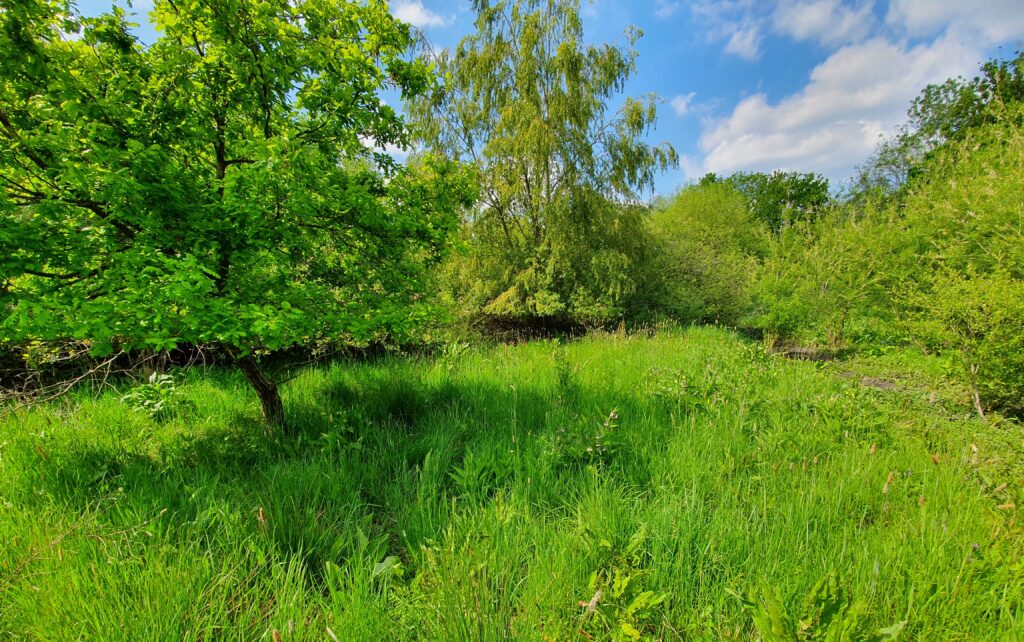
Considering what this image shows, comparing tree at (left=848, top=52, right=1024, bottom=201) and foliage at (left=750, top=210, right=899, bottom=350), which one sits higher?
tree at (left=848, top=52, right=1024, bottom=201)

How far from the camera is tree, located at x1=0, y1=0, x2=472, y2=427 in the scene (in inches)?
76.7

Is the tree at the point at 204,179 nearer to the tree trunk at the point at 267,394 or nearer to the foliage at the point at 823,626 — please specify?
the tree trunk at the point at 267,394

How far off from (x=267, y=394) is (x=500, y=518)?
2514 mm

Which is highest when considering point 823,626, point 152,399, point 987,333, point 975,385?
point 152,399

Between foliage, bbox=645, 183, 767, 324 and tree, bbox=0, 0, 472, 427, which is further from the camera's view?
foliage, bbox=645, 183, 767, 324

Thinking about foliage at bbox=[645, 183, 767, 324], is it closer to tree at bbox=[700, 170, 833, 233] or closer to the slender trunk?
the slender trunk

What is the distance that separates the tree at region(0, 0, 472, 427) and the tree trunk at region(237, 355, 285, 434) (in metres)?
0.01

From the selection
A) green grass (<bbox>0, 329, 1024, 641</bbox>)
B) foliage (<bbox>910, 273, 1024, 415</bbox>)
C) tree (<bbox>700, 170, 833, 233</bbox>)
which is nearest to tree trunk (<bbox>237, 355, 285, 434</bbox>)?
green grass (<bbox>0, 329, 1024, 641</bbox>)

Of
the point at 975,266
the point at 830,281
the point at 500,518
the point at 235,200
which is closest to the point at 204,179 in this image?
the point at 235,200

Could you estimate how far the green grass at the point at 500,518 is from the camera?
1320 mm

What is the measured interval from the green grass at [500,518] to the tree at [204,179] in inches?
35.9

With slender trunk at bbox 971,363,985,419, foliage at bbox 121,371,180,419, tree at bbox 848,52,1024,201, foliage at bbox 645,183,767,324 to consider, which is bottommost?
slender trunk at bbox 971,363,985,419

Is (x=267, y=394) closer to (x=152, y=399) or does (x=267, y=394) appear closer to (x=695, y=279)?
(x=152, y=399)

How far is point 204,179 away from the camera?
2605 millimetres
